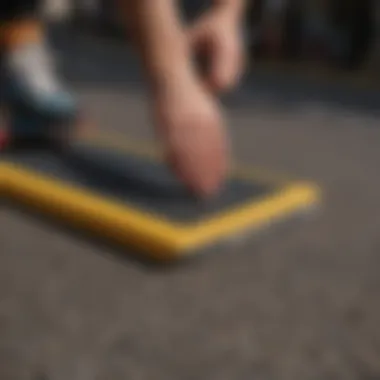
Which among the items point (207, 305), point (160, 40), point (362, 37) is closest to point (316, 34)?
point (362, 37)

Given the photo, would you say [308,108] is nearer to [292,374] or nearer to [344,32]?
[344,32]

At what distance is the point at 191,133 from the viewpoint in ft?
2.61

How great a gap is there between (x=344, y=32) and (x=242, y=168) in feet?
2.19

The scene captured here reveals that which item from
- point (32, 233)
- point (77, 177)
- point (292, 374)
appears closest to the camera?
point (292, 374)

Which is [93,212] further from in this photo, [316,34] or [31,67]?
[316,34]

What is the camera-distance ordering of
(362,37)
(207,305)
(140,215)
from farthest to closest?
(362,37)
(140,215)
(207,305)

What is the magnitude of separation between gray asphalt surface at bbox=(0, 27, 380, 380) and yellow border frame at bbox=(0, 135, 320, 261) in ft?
0.06

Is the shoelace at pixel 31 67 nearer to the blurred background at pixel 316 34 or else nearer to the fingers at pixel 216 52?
the fingers at pixel 216 52

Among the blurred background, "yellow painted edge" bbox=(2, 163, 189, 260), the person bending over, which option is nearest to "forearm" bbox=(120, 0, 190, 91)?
the person bending over

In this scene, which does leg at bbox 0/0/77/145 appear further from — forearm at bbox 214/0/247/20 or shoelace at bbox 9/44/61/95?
forearm at bbox 214/0/247/20

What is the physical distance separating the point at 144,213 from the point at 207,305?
17 cm

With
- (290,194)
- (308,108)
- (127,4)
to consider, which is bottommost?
(308,108)

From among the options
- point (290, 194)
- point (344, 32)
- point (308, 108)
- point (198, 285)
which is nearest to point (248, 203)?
point (290, 194)

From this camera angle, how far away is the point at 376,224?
0.83 m
